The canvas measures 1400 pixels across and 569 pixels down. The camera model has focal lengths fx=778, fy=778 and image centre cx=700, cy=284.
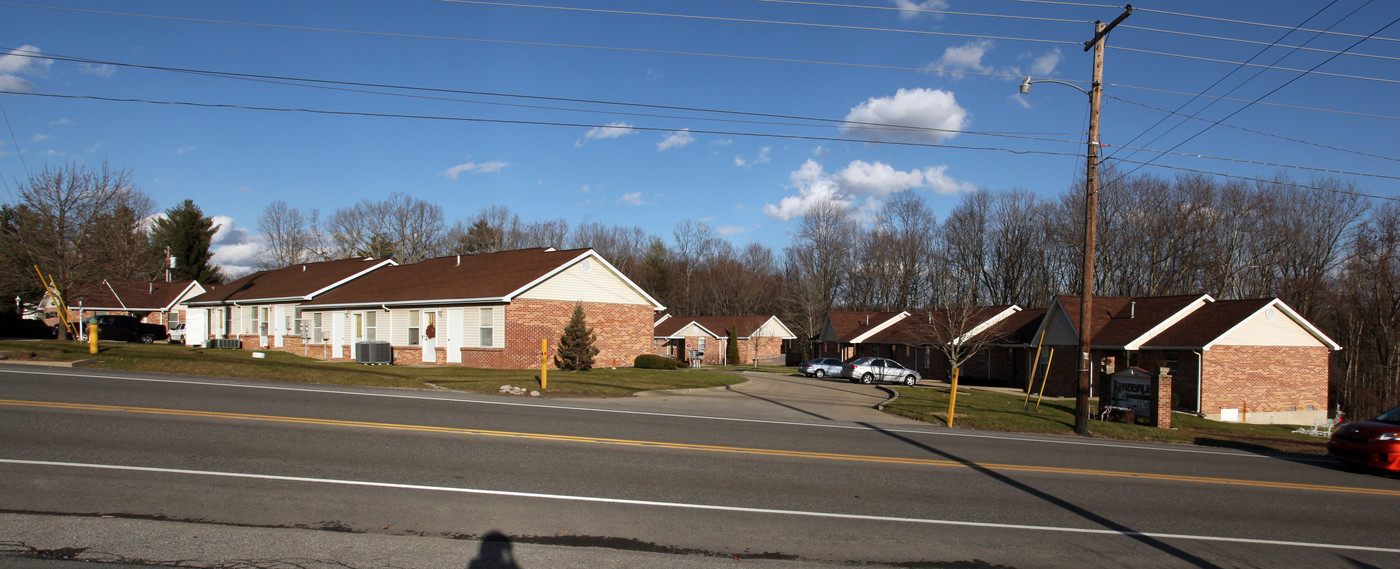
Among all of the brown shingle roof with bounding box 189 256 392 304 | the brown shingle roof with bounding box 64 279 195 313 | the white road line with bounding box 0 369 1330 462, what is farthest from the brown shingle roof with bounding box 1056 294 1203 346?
the brown shingle roof with bounding box 64 279 195 313

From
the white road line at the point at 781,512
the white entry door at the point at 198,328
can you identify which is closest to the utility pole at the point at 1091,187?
the white road line at the point at 781,512

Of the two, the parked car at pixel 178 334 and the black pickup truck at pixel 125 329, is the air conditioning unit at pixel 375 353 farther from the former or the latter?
the parked car at pixel 178 334

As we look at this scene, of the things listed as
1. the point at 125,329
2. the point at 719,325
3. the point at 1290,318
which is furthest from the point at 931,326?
the point at 125,329

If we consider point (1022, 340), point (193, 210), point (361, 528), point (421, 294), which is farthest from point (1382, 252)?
point (193, 210)

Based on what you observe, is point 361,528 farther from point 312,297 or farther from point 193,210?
point 193,210

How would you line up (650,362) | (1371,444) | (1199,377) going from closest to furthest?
(1371,444) → (1199,377) → (650,362)

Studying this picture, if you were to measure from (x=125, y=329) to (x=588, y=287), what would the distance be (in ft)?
97.4

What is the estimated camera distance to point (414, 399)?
53.5 ft

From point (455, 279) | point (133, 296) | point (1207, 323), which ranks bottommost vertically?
point (1207, 323)

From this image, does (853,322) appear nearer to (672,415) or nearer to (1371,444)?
(672,415)

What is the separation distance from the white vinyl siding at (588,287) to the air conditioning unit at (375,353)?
664 centimetres

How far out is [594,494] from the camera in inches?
343

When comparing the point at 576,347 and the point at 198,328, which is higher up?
the point at 576,347

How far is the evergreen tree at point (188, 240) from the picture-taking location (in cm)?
7256
